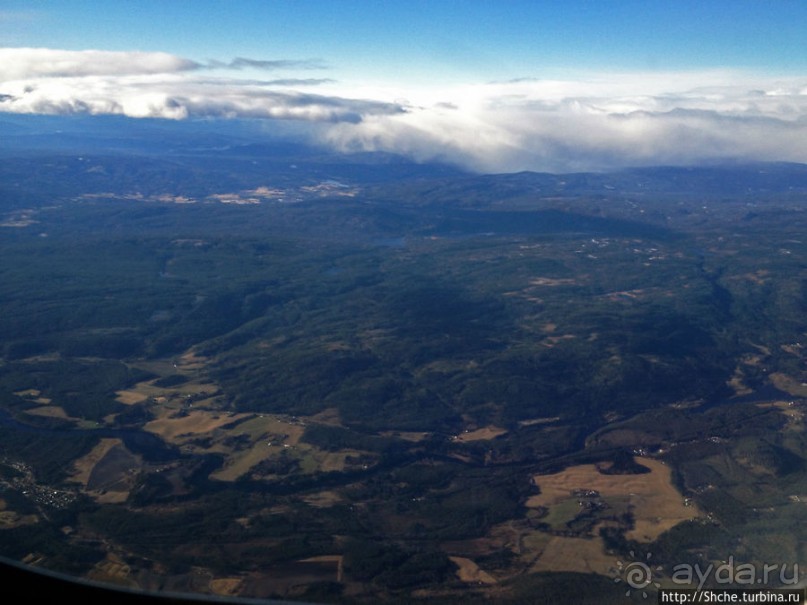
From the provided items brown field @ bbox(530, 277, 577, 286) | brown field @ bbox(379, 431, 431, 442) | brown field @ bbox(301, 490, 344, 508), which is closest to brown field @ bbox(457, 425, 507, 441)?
brown field @ bbox(379, 431, 431, 442)

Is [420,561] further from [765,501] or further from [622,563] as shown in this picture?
[765,501]

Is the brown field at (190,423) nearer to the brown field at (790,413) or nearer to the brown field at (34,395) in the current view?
the brown field at (34,395)

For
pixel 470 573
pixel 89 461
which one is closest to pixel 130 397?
pixel 89 461

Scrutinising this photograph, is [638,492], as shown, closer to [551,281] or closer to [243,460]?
[243,460]

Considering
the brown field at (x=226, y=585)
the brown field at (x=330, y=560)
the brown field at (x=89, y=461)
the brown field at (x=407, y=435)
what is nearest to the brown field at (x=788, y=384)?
the brown field at (x=407, y=435)

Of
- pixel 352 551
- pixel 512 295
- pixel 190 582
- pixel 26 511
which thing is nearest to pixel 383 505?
pixel 352 551

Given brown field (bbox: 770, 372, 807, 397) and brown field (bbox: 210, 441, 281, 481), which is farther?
brown field (bbox: 770, 372, 807, 397)

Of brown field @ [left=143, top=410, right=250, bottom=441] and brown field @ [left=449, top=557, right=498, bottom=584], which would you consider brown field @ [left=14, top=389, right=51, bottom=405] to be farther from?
brown field @ [left=449, top=557, right=498, bottom=584]
